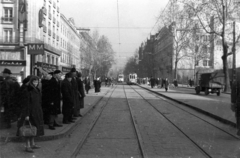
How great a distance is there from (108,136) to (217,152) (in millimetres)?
2971

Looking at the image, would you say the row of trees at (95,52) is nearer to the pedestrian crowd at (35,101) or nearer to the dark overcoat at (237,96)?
the pedestrian crowd at (35,101)

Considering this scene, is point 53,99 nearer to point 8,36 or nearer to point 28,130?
point 28,130

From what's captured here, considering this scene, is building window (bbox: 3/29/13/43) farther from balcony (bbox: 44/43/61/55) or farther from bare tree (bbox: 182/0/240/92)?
bare tree (bbox: 182/0/240/92)

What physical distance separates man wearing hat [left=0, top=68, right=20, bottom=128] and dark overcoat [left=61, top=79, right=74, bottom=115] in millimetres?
1522

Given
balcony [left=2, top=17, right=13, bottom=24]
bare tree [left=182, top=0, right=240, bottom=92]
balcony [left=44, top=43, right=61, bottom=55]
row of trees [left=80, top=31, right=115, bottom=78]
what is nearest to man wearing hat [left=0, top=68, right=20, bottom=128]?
balcony [left=2, top=17, right=13, bottom=24]

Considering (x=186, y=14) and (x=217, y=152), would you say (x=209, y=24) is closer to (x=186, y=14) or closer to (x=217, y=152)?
(x=186, y=14)

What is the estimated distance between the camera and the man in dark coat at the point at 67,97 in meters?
9.05

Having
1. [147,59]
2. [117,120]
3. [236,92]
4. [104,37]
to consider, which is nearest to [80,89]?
[117,120]

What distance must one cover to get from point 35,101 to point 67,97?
9.39ft

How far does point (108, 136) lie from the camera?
780cm

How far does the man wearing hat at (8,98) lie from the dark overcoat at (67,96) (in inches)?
59.9

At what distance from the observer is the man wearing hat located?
767 cm

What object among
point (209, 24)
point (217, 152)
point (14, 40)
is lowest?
point (217, 152)

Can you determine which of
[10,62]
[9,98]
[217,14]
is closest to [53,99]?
[9,98]
